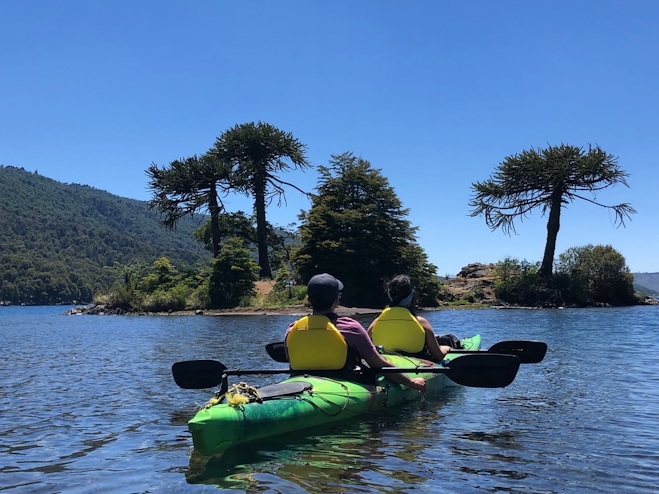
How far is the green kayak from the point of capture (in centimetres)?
526

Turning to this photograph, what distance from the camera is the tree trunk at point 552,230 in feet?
139

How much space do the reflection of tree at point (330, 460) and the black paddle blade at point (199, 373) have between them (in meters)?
1.49

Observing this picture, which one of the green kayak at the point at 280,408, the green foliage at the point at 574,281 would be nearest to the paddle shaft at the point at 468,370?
the green kayak at the point at 280,408

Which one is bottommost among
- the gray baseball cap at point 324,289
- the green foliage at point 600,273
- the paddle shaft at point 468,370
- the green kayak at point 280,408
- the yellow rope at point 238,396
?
the green kayak at point 280,408

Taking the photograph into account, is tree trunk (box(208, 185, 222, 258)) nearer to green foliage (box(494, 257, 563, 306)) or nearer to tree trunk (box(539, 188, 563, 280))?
green foliage (box(494, 257, 563, 306))

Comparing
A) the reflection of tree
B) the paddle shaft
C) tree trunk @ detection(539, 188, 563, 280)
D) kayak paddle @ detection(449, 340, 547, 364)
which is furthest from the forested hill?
the reflection of tree

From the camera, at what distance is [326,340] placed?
22.2 feet

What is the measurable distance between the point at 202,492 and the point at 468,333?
15.9 m

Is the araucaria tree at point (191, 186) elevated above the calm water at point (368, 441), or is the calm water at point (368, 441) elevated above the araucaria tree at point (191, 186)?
the araucaria tree at point (191, 186)

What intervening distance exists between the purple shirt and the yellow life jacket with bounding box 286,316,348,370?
3.0 inches

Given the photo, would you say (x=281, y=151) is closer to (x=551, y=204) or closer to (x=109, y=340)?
(x=551, y=204)

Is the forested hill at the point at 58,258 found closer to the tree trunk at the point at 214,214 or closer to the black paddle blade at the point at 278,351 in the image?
the tree trunk at the point at 214,214

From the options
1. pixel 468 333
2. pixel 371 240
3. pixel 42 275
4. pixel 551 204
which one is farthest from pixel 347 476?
pixel 42 275

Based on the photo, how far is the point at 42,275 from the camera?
138125 mm
